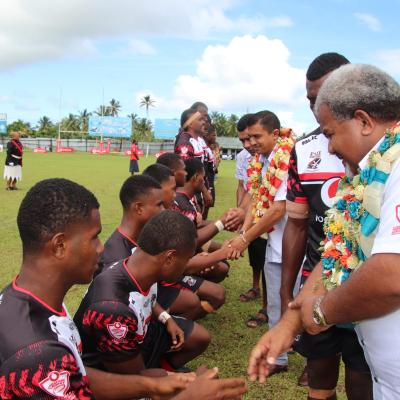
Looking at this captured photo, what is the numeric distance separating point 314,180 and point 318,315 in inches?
53.3

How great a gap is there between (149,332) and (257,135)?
89.4 inches

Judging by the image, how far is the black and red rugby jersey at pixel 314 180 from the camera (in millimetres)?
3219

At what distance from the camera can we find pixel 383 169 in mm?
1879

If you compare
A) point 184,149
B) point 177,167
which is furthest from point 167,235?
point 184,149

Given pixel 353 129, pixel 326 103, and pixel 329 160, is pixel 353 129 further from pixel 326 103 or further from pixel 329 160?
pixel 329 160

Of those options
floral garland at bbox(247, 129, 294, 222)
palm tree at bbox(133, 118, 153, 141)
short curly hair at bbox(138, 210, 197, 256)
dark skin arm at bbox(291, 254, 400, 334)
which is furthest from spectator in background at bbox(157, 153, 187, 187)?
palm tree at bbox(133, 118, 153, 141)

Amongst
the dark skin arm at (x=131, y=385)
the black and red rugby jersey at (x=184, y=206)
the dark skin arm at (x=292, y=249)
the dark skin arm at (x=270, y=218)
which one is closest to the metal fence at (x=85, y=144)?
the black and red rugby jersey at (x=184, y=206)

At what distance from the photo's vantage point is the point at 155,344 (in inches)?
150

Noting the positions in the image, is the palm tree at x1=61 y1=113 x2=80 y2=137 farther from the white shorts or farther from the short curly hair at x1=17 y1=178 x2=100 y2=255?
the short curly hair at x1=17 y1=178 x2=100 y2=255

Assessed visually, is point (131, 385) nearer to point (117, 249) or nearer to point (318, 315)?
point (318, 315)

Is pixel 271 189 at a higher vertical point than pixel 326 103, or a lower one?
lower

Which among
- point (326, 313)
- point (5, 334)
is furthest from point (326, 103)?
point (5, 334)

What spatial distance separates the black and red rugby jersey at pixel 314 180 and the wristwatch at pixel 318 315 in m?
1.13

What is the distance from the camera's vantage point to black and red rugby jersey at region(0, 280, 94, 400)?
1.90 metres
